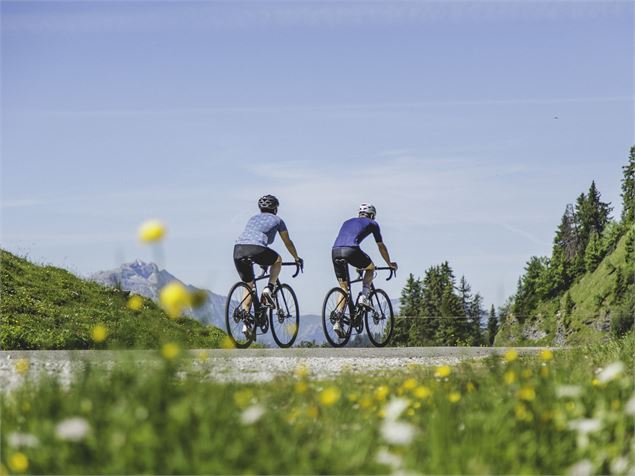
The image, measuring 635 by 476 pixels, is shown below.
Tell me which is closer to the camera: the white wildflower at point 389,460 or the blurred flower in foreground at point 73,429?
the blurred flower in foreground at point 73,429

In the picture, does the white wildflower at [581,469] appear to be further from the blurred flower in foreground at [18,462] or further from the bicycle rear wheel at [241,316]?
the bicycle rear wheel at [241,316]

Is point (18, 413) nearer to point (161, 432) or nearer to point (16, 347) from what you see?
point (161, 432)

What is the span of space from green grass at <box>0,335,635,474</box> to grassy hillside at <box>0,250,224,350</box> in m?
9.43

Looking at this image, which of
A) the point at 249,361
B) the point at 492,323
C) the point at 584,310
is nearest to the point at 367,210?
the point at 249,361

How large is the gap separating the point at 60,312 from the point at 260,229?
8.39m

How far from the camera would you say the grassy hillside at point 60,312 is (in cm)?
1603

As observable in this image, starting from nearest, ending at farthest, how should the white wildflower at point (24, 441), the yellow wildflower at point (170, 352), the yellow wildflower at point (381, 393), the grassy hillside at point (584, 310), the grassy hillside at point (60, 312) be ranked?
the white wildflower at point (24, 441)
the yellow wildflower at point (170, 352)
the yellow wildflower at point (381, 393)
the grassy hillside at point (60, 312)
the grassy hillside at point (584, 310)

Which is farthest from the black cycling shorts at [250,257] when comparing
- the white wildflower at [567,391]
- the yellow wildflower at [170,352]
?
the yellow wildflower at [170,352]

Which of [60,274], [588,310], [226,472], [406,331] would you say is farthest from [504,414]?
[406,331]

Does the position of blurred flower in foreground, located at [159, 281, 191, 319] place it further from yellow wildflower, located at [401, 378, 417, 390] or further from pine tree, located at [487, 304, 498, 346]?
pine tree, located at [487, 304, 498, 346]

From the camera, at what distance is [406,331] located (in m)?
119

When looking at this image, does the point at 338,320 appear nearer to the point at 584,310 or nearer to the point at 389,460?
the point at 389,460

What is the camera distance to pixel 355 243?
579 inches

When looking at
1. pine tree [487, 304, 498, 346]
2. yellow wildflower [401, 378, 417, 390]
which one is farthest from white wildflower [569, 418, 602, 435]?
pine tree [487, 304, 498, 346]
